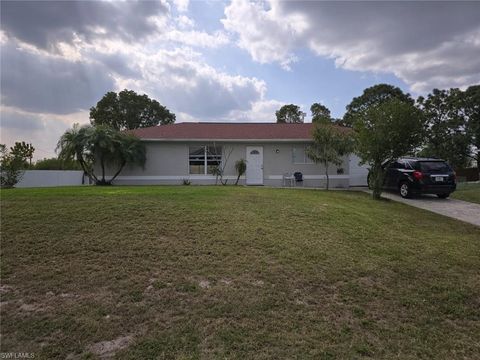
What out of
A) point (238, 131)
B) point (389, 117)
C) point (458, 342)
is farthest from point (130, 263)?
point (238, 131)

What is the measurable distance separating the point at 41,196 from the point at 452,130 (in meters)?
33.9

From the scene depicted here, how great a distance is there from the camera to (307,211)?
325 inches

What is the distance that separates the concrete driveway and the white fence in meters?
17.0

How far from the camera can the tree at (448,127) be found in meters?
30.8

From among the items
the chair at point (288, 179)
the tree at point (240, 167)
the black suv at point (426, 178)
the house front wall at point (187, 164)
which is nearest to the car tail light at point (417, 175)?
the black suv at point (426, 178)

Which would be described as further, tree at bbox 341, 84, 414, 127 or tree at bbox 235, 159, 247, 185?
tree at bbox 341, 84, 414, 127

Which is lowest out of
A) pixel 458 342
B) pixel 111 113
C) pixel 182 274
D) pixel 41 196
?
pixel 458 342

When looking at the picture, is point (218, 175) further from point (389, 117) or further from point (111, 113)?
point (111, 113)

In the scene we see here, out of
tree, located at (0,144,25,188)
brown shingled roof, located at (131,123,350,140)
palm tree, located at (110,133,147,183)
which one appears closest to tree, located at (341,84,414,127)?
brown shingled roof, located at (131,123,350,140)

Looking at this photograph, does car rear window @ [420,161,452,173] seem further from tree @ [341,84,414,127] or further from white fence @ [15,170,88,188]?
tree @ [341,84,414,127]

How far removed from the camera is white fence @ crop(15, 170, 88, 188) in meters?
18.8

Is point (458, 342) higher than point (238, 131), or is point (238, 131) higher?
point (238, 131)

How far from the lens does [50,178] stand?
2009 cm

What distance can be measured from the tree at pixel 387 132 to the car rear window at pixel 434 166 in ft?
3.38
